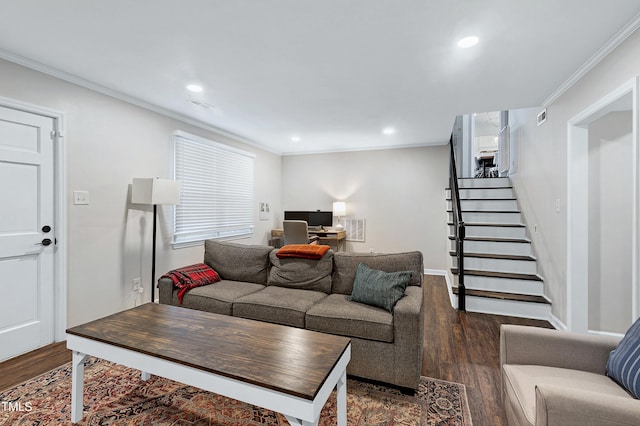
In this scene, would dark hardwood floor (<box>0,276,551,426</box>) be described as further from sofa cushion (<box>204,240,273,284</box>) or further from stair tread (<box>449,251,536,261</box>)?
sofa cushion (<box>204,240,273,284</box>)

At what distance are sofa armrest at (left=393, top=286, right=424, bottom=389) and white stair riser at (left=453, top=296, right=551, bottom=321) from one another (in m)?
1.93

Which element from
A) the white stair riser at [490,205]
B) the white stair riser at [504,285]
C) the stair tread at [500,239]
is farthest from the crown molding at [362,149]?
the white stair riser at [504,285]

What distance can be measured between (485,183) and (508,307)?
2350 millimetres

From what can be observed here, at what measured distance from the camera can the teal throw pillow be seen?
2.15 m

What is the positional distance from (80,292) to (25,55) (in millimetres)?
2051

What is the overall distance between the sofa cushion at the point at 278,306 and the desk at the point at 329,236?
2.75 metres

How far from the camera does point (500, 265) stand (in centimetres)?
377

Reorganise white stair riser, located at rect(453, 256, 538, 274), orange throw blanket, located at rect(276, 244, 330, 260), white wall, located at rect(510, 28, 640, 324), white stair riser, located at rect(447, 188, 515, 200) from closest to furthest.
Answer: white wall, located at rect(510, 28, 640, 324) < orange throw blanket, located at rect(276, 244, 330, 260) < white stair riser, located at rect(453, 256, 538, 274) < white stair riser, located at rect(447, 188, 515, 200)

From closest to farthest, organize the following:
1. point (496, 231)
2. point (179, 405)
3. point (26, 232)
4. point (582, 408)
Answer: point (582, 408)
point (179, 405)
point (26, 232)
point (496, 231)

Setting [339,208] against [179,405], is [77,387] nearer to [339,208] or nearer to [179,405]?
[179,405]

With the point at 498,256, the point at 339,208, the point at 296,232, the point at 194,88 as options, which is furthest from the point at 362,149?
the point at 194,88

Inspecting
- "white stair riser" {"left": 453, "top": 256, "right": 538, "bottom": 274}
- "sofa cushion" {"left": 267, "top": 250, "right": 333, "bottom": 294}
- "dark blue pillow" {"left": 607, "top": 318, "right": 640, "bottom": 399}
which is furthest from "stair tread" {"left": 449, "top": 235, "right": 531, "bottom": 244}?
"dark blue pillow" {"left": 607, "top": 318, "right": 640, "bottom": 399}

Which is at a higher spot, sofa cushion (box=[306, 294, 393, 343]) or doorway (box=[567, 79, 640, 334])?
doorway (box=[567, 79, 640, 334])

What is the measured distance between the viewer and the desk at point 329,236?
5355 mm
